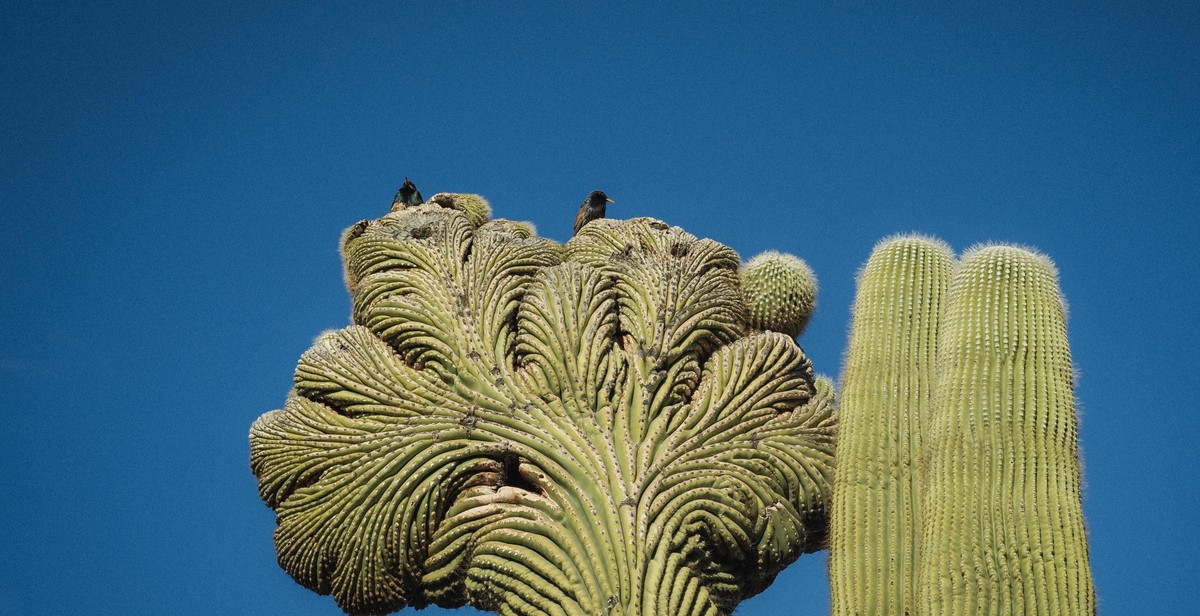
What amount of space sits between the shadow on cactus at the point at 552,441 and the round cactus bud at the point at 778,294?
0.02 meters

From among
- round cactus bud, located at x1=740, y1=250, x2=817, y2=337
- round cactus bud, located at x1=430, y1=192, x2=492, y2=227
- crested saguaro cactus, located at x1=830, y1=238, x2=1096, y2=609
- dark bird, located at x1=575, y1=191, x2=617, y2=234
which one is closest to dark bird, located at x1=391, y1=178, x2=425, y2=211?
round cactus bud, located at x1=430, y1=192, x2=492, y2=227

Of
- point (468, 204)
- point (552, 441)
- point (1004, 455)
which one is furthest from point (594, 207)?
point (1004, 455)

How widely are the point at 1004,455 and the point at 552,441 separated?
8.03 ft

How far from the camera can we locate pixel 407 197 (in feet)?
30.3

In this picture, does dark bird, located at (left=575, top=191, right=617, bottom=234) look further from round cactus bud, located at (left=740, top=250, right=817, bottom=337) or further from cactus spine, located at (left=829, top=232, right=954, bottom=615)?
cactus spine, located at (left=829, top=232, right=954, bottom=615)

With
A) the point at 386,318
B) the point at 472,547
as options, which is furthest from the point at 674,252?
the point at 472,547

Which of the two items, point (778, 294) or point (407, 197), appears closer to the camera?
point (778, 294)

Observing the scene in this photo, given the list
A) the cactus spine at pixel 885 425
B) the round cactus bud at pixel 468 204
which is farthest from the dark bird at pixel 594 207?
the cactus spine at pixel 885 425

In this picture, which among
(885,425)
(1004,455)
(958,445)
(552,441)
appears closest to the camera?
(1004,455)

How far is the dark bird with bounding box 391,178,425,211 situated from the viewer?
9188mm

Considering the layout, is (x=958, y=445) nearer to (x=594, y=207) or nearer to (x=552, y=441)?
(x=552, y=441)

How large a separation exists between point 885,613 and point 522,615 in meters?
→ 1.85

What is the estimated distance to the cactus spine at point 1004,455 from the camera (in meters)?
5.35

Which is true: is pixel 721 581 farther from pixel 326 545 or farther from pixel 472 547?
pixel 326 545
